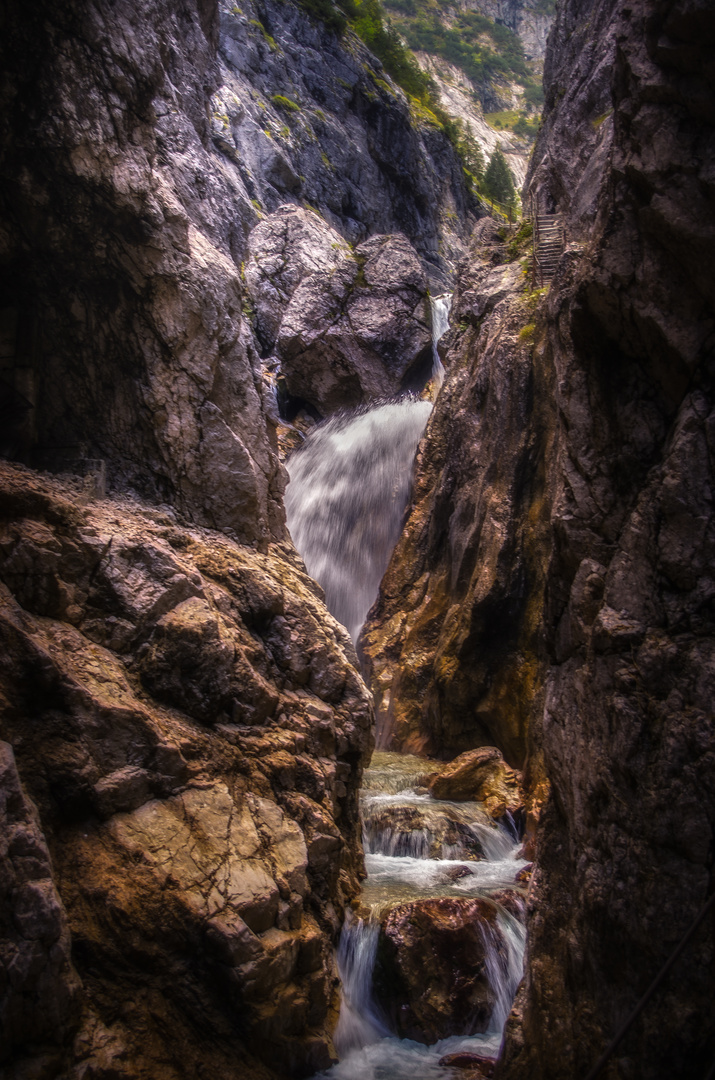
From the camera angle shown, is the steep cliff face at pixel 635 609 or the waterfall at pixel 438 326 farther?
the waterfall at pixel 438 326

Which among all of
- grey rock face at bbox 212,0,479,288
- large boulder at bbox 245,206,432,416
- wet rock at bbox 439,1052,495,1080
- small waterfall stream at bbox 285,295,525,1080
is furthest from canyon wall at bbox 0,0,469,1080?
grey rock face at bbox 212,0,479,288

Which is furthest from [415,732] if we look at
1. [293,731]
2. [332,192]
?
[332,192]

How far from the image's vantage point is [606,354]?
5449 mm

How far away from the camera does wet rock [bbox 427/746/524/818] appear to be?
12352mm

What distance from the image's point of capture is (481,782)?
42.7 ft

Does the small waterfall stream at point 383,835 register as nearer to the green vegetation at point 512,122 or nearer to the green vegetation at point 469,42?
the green vegetation at point 512,122

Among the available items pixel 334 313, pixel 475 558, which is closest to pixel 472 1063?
pixel 475 558

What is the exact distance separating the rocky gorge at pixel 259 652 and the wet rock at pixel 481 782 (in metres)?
0.10

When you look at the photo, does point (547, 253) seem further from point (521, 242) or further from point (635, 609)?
point (635, 609)

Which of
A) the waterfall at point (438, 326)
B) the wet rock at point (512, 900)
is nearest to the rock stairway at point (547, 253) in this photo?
the waterfall at point (438, 326)

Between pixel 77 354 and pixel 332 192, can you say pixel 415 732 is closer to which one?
pixel 77 354

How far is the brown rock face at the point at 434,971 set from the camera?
24.2 ft

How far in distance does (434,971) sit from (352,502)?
16.9 m

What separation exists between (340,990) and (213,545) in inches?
210
